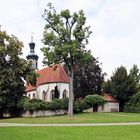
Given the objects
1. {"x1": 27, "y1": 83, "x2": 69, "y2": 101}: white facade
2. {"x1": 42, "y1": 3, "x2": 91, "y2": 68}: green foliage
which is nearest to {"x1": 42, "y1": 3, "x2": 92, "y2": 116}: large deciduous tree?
{"x1": 42, "y1": 3, "x2": 91, "y2": 68}: green foliage

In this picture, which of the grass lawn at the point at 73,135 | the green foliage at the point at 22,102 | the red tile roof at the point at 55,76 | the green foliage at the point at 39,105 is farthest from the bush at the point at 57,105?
the grass lawn at the point at 73,135

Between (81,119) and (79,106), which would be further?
(79,106)

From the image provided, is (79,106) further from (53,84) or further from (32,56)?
(32,56)

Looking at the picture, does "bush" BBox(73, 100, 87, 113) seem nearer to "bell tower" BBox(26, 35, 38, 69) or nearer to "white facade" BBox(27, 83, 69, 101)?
"white facade" BBox(27, 83, 69, 101)

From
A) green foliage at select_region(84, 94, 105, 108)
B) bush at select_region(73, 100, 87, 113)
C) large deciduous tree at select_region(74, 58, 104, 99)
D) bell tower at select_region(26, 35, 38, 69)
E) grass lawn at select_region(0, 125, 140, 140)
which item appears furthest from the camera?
bell tower at select_region(26, 35, 38, 69)

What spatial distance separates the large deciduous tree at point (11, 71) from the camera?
58188 mm

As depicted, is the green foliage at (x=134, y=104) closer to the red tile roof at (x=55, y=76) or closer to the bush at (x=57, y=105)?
the red tile roof at (x=55, y=76)

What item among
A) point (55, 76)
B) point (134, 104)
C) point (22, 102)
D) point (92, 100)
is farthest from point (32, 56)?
point (22, 102)

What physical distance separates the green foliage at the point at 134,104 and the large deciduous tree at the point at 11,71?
72.5 ft

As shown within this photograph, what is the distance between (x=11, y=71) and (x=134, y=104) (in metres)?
27.5

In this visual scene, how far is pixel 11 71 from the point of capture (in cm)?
5853

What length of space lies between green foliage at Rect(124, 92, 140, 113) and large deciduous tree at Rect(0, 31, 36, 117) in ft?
72.5

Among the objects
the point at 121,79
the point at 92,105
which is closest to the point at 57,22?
the point at 92,105

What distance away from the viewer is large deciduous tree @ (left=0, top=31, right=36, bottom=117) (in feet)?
191
